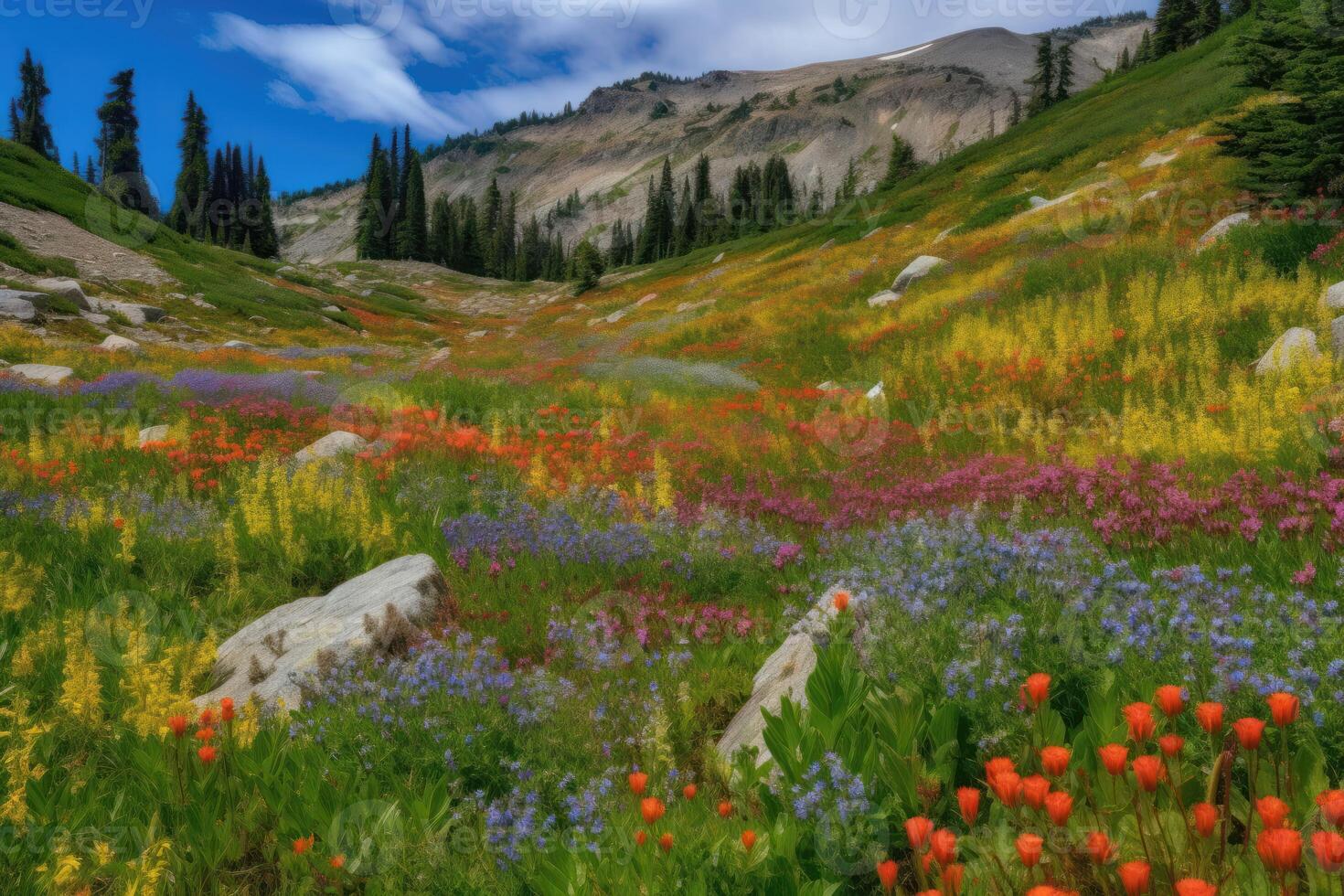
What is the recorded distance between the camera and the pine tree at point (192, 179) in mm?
96625

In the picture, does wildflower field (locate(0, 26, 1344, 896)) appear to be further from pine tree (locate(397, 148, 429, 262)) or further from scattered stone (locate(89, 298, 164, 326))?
pine tree (locate(397, 148, 429, 262))

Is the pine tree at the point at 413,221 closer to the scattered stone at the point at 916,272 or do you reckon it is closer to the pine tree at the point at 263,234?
the pine tree at the point at 263,234

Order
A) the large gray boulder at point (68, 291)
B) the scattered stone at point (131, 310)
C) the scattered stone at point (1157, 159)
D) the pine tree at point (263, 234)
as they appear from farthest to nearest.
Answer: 1. the pine tree at point (263, 234)
2. the scattered stone at point (131, 310)
3. the large gray boulder at point (68, 291)
4. the scattered stone at point (1157, 159)

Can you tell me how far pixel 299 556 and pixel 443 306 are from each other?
82605 millimetres

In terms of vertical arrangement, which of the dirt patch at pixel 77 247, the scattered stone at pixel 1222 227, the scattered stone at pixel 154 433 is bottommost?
the scattered stone at pixel 154 433

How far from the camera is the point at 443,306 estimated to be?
83.4 metres

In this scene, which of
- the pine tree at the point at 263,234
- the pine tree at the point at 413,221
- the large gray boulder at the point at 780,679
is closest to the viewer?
the large gray boulder at the point at 780,679

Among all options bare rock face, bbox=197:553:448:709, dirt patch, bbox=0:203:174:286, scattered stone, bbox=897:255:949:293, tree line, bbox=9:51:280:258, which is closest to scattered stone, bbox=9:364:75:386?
bare rock face, bbox=197:553:448:709

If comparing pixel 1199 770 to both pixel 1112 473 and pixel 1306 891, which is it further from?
pixel 1112 473

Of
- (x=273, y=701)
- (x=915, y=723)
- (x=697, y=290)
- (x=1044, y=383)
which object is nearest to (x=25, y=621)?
(x=273, y=701)

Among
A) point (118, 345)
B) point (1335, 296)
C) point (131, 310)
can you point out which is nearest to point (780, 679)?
point (1335, 296)

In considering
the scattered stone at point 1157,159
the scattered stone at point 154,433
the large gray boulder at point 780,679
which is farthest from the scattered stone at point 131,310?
the scattered stone at point 1157,159

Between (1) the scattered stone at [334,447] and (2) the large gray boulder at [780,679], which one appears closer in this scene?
(2) the large gray boulder at [780,679]

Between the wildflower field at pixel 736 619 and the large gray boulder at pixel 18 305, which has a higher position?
the large gray boulder at pixel 18 305
